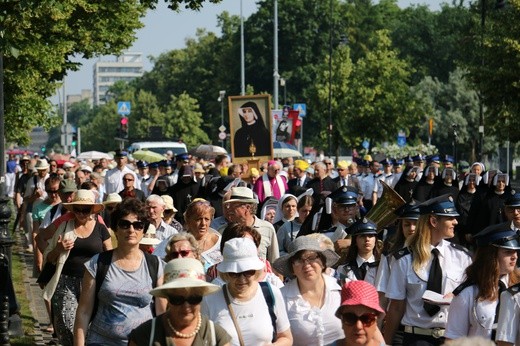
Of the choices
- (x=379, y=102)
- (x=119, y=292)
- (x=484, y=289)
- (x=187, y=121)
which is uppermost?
(x=379, y=102)

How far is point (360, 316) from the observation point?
6.70 meters

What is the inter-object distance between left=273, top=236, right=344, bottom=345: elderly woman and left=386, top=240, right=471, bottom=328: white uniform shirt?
46cm

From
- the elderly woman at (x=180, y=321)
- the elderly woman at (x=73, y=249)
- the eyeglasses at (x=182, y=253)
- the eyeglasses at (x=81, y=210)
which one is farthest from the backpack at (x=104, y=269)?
the eyeglasses at (x=81, y=210)

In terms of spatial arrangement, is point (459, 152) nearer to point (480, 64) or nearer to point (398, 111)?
point (398, 111)

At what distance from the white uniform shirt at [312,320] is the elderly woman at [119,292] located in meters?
0.79

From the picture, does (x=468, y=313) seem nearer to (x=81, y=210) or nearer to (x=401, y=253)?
(x=401, y=253)

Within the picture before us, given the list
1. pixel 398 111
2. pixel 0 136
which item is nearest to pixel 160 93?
pixel 398 111

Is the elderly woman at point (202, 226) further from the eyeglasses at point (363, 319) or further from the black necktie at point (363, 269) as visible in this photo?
the eyeglasses at point (363, 319)

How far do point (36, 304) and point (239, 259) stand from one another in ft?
34.6

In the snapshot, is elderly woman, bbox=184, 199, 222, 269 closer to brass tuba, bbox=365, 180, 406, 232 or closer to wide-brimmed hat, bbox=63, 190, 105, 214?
wide-brimmed hat, bbox=63, 190, 105, 214

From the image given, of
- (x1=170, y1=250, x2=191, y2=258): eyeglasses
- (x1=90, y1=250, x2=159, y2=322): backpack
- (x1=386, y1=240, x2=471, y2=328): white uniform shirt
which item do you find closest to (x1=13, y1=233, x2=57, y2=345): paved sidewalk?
(x1=170, y1=250, x2=191, y2=258): eyeglasses

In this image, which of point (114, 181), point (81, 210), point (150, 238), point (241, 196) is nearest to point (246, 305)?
point (150, 238)

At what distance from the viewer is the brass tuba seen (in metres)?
13.2

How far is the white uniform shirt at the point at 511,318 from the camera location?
24.3 ft
